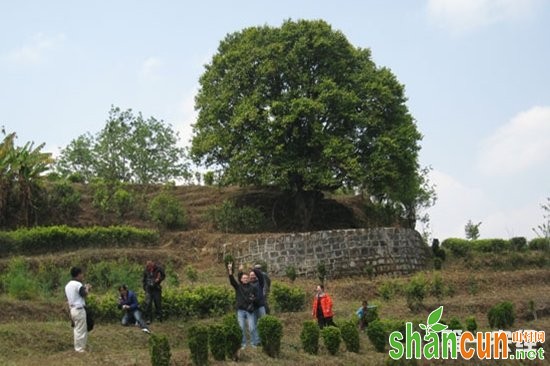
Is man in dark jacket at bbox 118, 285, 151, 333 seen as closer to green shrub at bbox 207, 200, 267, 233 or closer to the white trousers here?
the white trousers

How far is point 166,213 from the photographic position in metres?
28.5

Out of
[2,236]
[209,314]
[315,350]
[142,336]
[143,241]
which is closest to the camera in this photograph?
[315,350]

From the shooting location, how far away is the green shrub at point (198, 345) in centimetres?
1338

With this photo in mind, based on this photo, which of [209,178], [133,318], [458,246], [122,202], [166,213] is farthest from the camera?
[209,178]

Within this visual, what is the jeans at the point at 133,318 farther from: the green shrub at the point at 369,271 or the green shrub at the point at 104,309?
the green shrub at the point at 369,271

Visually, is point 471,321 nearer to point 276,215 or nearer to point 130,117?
point 276,215

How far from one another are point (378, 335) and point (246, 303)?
2.77 meters

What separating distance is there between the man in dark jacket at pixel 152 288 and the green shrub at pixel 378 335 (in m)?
4.87

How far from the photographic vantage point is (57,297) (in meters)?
19.5

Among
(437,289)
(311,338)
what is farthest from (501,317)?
(311,338)

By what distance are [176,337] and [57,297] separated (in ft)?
14.1

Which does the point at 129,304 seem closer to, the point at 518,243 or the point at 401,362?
the point at 401,362

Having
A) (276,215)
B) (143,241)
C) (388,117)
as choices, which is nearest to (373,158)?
(388,117)

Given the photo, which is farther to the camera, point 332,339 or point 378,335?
point 378,335
